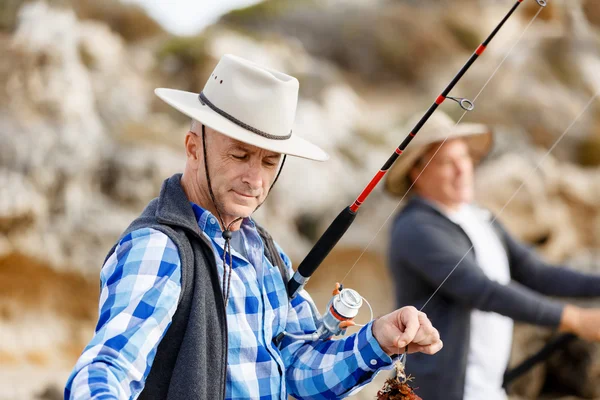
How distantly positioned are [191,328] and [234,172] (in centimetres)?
39

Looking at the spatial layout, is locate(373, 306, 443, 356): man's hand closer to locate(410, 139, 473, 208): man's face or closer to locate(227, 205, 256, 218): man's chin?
locate(227, 205, 256, 218): man's chin

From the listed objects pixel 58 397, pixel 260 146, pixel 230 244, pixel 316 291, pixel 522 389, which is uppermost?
pixel 260 146

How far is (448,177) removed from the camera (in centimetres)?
334

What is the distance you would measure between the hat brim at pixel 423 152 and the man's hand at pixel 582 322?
94 cm

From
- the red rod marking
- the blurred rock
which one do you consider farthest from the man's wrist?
the blurred rock

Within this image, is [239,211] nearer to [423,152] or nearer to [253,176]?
[253,176]

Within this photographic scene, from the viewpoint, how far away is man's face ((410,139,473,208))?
334 cm

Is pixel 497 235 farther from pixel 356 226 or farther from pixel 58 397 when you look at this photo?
pixel 356 226

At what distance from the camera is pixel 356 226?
8.78 m

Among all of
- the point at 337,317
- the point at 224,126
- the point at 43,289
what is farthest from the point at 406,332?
the point at 43,289

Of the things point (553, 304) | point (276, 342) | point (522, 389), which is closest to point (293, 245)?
point (522, 389)

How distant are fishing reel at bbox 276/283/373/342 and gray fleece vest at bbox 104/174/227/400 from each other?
0.32m

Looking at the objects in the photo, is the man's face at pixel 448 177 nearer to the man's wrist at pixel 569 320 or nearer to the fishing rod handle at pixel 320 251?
the man's wrist at pixel 569 320

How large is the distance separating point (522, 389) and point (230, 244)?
5.11 m
